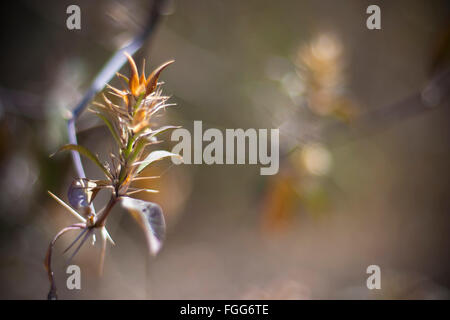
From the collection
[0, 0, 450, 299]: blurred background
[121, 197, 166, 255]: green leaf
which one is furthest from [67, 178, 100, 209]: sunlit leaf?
[0, 0, 450, 299]: blurred background

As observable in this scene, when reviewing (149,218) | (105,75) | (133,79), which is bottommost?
(149,218)

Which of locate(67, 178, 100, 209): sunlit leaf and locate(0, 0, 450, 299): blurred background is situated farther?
locate(0, 0, 450, 299): blurred background

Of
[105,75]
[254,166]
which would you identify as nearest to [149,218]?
[105,75]

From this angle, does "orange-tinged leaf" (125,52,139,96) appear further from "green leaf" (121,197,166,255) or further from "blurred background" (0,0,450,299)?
"blurred background" (0,0,450,299)

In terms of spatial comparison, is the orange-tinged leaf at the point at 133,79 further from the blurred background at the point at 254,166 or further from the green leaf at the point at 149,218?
the blurred background at the point at 254,166

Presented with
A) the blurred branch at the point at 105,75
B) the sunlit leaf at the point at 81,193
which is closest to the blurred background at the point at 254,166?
the blurred branch at the point at 105,75

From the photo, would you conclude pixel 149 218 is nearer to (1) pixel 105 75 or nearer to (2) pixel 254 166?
(1) pixel 105 75
